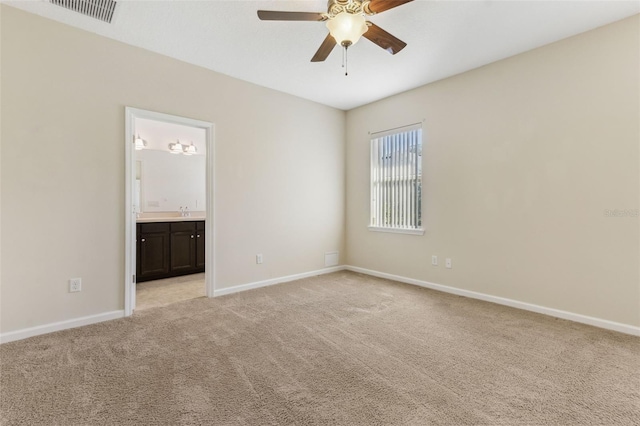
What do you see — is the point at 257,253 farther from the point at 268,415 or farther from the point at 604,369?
the point at 604,369

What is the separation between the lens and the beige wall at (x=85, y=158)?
251 centimetres

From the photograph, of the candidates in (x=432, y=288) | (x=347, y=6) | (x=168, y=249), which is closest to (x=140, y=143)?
(x=168, y=249)

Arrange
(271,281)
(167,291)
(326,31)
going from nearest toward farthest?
(326,31)
(167,291)
(271,281)

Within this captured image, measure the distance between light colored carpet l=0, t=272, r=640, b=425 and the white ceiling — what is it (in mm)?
2742

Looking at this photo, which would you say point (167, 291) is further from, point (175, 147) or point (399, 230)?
point (399, 230)

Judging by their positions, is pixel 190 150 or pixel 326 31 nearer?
pixel 326 31

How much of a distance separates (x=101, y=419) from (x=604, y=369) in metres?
3.14

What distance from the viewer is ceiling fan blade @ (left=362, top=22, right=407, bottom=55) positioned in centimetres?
222

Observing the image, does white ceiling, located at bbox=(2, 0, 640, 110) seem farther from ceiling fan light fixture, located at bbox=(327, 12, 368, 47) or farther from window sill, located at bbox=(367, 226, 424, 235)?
window sill, located at bbox=(367, 226, 424, 235)

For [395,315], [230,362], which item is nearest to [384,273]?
[395,315]

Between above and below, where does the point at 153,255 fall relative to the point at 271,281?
above

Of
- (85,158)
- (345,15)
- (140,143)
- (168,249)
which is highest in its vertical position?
(345,15)

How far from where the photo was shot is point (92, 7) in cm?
248

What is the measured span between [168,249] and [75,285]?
73.5 inches
